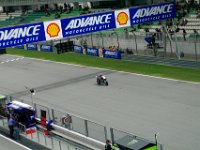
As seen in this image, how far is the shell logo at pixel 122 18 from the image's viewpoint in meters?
33.4

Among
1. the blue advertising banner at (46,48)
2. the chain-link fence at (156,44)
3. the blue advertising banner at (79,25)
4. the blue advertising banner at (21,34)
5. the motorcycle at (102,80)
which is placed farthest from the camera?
the blue advertising banner at (46,48)

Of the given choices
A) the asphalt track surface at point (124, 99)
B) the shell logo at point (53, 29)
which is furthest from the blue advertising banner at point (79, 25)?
the asphalt track surface at point (124, 99)

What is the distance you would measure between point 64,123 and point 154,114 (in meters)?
5.54

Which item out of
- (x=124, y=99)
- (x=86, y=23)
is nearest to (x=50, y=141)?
(x=124, y=99)

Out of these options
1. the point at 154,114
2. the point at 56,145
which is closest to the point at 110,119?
the point at 154,114

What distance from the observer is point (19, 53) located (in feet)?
174

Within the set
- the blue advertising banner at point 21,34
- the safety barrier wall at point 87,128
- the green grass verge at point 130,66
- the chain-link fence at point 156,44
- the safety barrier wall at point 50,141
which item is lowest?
the safety barrier wall at point 50,141

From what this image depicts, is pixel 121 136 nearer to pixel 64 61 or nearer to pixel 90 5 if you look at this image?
pixel 64 61

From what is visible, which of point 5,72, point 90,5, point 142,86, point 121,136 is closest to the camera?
point 121,136

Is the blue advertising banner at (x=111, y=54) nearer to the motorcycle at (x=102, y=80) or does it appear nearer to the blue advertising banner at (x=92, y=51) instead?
the blue advertising banner at (x=92, y=51)

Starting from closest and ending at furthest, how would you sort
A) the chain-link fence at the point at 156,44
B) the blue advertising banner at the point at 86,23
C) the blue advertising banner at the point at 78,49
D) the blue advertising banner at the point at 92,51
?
the blue advertising banner at the point at 86,23
the chain-link fence at the point at 156,44
the blue advertising banner at the point at 92,51
the blue advertising banner at the point at 78,49

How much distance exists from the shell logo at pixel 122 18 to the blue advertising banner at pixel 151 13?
68cm

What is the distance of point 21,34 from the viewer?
28.6 metres

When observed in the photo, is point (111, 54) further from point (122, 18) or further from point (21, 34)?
point (21, 34)
